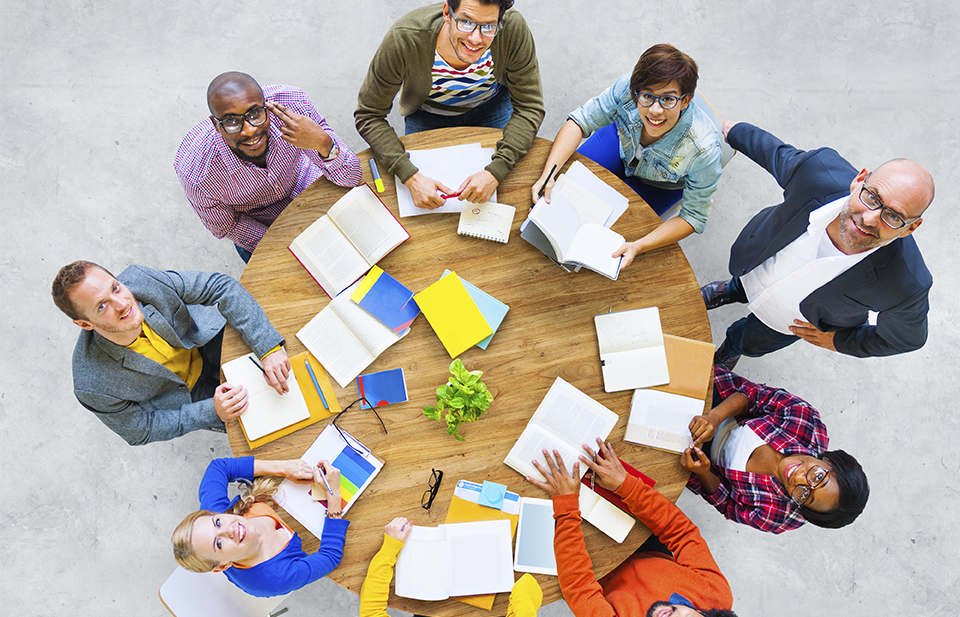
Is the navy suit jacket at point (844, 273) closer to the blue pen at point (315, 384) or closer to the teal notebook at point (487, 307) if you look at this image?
the teal notebook at point (487, 307)

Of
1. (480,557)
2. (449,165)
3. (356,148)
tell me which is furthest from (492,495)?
(356,148)

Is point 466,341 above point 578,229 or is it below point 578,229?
below

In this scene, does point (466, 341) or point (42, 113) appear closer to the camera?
point (466, 341)

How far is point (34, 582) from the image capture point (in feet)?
9.11

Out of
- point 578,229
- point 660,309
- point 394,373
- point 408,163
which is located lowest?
point 394,373

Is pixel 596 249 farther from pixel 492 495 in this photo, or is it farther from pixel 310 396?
pixel 310 396

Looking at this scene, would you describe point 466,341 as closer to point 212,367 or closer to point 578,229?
point 578,229

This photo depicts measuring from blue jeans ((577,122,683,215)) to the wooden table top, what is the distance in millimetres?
318

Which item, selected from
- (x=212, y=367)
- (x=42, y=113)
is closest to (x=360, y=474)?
(x=212, y=367)

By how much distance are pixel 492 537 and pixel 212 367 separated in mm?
1331

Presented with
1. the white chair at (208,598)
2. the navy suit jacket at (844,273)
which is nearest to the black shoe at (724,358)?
the navy suit jacket at (844,273)

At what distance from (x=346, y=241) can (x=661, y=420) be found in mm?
1301

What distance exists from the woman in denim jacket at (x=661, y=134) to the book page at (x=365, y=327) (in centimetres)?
75

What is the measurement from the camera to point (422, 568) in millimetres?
1896
